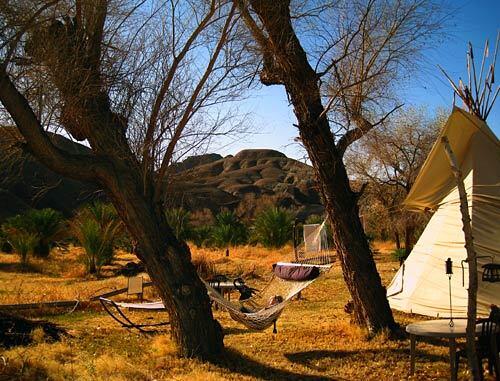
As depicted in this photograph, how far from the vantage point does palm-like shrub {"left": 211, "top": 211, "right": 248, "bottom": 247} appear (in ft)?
76.3

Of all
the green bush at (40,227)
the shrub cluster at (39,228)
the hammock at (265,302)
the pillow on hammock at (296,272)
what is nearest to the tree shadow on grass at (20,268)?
the shrub cluster at (39,228)

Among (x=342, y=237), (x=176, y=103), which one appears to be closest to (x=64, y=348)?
(x=176, y=103)

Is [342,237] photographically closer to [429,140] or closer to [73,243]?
[429,140]

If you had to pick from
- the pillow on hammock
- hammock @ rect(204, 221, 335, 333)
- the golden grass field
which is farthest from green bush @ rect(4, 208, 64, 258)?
the pillow on hammock

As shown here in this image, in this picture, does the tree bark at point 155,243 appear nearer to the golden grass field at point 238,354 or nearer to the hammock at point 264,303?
the golden grass field at point 238,354

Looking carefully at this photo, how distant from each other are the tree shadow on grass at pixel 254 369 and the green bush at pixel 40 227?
12124mm

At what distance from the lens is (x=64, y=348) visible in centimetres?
603

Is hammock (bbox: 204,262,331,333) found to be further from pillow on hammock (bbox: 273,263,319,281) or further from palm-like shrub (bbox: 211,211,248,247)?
palm-like shrub (bbox: 211,211,248,247)

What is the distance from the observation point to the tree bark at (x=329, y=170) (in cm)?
665

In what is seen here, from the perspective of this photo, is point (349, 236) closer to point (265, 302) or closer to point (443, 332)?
point (265, 302)

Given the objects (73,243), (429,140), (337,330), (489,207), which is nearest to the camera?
(337,330)

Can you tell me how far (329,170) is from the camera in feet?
22.3

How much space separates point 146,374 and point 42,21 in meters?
3.54

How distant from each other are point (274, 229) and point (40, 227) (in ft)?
28.3
